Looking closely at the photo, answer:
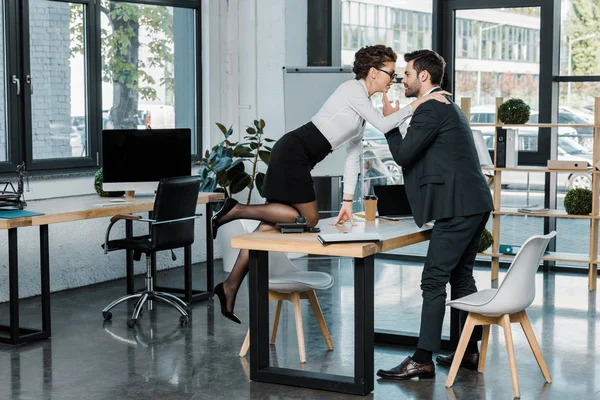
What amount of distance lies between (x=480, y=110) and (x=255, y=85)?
218 cm

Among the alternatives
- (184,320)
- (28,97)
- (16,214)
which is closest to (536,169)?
(184,320)

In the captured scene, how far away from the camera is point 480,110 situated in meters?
8.66

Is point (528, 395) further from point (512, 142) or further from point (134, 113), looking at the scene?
point (134, 113)

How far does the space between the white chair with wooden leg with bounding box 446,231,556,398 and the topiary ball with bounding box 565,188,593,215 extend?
3.22 m

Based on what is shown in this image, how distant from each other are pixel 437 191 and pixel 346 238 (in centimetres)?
64

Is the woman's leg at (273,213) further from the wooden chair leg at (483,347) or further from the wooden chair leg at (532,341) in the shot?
the wooden chair leg at (532,341)

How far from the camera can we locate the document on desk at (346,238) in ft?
14.3

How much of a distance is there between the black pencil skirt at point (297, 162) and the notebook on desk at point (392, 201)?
471 mm

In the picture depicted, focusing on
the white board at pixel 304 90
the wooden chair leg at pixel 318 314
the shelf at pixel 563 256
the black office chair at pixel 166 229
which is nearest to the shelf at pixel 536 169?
the shelf at pixel 563 256

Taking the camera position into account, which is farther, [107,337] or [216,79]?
[216,79]

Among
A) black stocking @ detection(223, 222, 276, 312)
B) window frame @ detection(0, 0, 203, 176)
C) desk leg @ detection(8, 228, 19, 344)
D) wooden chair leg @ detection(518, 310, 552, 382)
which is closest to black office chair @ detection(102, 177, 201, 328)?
desk leg @ detection(8, 228, 19, 344)

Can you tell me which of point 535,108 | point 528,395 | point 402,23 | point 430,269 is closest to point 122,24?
point 402,23

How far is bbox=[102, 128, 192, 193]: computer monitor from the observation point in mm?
6703

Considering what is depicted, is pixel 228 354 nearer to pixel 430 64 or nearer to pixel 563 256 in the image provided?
pixel 430 64
